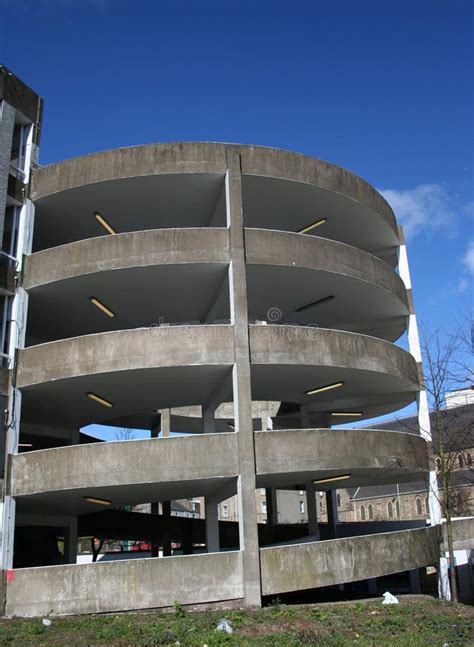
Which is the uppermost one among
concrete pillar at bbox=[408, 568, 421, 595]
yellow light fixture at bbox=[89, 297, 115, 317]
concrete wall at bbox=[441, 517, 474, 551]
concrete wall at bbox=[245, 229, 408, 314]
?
concrete wall at bbox=[245, 229, 408, 314]

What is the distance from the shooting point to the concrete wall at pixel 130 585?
16.6m

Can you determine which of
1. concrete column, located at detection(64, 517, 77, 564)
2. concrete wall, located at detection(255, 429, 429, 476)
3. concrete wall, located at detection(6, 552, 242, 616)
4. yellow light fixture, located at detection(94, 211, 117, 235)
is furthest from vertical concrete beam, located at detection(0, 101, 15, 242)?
concrete column, located at detection(64, 517, 77, 564)

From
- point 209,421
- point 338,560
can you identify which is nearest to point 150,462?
point 209,421

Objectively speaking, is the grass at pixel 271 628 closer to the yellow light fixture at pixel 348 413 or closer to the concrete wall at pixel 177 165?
the yellow light fixture at pixel 348 413

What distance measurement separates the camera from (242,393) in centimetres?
1819

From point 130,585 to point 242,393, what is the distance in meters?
5.77

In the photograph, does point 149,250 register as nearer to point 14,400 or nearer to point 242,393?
point 242,393

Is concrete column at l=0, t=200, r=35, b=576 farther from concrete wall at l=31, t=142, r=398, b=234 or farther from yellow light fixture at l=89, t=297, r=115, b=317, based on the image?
yellow light fixture at l=89, t=297, r=115, b=317

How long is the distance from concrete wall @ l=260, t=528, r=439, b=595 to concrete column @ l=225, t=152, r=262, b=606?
0.43m

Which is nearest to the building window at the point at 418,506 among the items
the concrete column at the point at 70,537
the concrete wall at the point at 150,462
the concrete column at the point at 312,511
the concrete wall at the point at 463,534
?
the concrete wall at the point at 463,534

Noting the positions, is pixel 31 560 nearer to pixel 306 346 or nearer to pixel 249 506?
pixel 249 506

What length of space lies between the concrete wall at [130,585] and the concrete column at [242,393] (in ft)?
1.39

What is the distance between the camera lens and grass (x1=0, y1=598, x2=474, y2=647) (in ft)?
39.3

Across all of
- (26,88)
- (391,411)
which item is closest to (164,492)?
(391,411)
